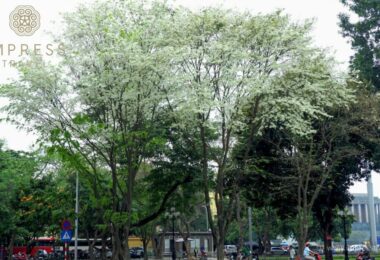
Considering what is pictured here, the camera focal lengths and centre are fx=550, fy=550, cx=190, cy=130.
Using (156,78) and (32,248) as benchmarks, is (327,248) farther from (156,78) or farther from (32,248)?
(32,248)

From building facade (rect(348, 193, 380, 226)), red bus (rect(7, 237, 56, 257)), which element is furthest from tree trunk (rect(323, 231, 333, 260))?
building facade (rect(348, 193, 380, 226))

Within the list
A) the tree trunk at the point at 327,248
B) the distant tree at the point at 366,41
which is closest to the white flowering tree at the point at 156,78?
the distant tree at the point at 366,41

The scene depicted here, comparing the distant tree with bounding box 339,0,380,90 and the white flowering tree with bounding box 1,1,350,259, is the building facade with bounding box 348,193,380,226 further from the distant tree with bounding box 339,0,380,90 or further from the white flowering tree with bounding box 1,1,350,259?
the white flowering tree with bounding box 1,1,350,259

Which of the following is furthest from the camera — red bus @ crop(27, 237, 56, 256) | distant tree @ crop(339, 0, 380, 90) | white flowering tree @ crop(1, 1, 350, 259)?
red bus @ crop(27, 237, 56, 256)

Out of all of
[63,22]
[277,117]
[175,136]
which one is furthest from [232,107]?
[63,22]

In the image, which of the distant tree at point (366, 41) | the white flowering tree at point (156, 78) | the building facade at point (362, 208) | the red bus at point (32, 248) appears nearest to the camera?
the white flowering tree at point (156, 78)

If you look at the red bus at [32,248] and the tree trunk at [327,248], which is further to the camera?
the red bus at [32,248]

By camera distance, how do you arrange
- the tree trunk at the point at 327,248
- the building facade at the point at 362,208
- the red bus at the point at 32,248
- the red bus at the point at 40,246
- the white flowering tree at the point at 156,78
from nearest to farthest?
the white flowering tree at the point at 156,78, the tree trunk at the point at 327,248, the red bus at the point at 40,246, the red bus at the point at 32,248, the building facade at the point at 362,208

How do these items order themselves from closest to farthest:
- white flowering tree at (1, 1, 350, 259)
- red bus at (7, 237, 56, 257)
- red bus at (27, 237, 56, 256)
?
white flowering tree at (1, 1, 350, 259) < red bus at (27, 237, 56, 256) < red bus at (7, 237, 56, 257)

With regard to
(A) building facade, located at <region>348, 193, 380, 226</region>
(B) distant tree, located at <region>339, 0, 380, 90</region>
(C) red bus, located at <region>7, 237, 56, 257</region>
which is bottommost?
(C) red bus, located at <region>7, 237, 56, 257</region>

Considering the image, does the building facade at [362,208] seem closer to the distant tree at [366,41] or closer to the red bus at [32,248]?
the red bus at [32,248]

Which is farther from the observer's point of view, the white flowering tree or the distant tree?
the distant tree

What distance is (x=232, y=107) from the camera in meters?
19.6

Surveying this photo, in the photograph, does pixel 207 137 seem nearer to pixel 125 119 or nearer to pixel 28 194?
pixel 125 119
